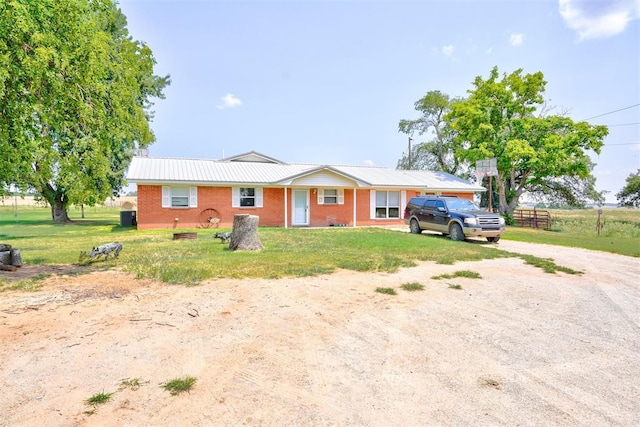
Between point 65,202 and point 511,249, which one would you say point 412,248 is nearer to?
point 511,249

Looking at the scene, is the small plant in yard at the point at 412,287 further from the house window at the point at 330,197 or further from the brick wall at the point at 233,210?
the house window at the point at 330,197

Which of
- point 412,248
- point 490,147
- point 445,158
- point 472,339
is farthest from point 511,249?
point 445,158

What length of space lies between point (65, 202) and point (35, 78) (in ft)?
73.5

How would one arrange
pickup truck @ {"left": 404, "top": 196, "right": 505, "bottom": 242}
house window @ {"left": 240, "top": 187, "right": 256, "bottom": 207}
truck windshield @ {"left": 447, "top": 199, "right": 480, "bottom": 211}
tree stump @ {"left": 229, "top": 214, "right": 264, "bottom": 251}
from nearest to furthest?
tree stump @ {"left": 229, "top": 214, "right": 264, "bottom": 251} → pickup truck @ {"left": 404, "top": 196, "right": 505, "bottom": 242} → truck windshield @ {"left": 447, "top": 199, "right": 480, "bottom": 211} → house window @ {"left": 240, "top": 187, "right": 256, "bottom": 207}

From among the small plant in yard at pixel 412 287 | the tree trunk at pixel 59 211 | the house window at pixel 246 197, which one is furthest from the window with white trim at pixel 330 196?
the tree trunk at pixel 59 211

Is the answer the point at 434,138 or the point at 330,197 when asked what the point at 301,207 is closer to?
the point at 330,197

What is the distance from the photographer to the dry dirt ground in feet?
8.52

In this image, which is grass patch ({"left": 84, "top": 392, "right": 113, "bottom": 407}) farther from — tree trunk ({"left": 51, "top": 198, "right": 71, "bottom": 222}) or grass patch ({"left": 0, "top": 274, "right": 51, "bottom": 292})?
tree trunk ({"left": 51, "top": 198, "right": 71, "bottom": 222})

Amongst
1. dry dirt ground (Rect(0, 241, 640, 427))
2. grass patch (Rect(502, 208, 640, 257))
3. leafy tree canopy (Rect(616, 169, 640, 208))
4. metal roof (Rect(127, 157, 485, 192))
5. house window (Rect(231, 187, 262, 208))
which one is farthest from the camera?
leafy tree canopy (Rect(616, 169, 640, 208))

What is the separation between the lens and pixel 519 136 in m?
25.7

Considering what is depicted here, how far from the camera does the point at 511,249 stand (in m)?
11.7

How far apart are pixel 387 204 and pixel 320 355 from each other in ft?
66.4

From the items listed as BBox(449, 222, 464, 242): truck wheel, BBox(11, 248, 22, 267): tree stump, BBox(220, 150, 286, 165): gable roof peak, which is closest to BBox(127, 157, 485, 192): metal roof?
BBox(220, 150, 286, 165): gable roof peak

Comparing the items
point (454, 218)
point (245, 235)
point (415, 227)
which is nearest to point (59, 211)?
point (245, 235)
